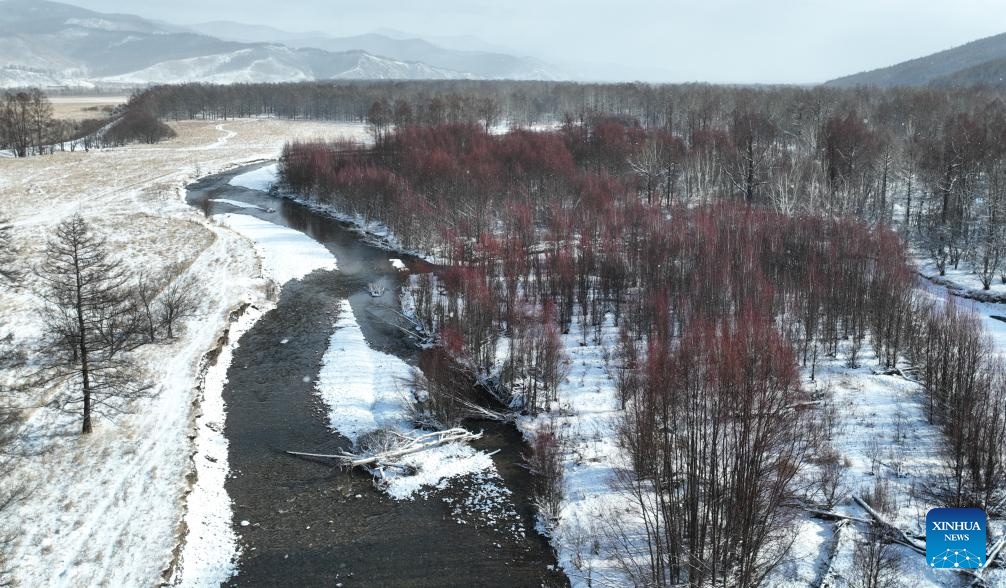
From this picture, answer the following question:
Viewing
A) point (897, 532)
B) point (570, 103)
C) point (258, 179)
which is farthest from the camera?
point (570, 103)

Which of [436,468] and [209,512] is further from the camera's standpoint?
[436,468]

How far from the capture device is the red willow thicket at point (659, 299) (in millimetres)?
14375

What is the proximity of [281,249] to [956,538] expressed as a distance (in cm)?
4507

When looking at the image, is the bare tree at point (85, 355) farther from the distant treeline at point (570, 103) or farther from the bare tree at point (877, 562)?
the distant treeline at point (570, 103)

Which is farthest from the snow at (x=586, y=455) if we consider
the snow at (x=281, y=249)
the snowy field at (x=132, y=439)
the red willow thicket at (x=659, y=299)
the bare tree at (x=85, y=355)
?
the snow at (x=281, y=249)

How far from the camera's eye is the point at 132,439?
2239 cm

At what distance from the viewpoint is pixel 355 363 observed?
30.5 meters

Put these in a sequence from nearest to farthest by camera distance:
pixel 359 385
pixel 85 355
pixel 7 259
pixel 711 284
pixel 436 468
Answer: pixel 85 355 < pixel 436 468 < pixel 359 385 < pixel 7 259 < pixel 711 284

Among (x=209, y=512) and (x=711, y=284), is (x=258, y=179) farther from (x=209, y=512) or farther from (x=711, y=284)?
(x=209, y=512)

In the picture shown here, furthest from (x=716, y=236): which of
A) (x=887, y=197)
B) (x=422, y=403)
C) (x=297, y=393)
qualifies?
(x=887, y=197)

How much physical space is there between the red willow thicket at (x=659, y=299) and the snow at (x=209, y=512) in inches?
408

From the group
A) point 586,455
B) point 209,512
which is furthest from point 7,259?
point 586,455

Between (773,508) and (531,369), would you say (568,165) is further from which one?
(773,508)

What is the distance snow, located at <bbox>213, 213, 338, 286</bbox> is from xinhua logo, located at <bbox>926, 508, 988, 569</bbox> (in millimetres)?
37001
